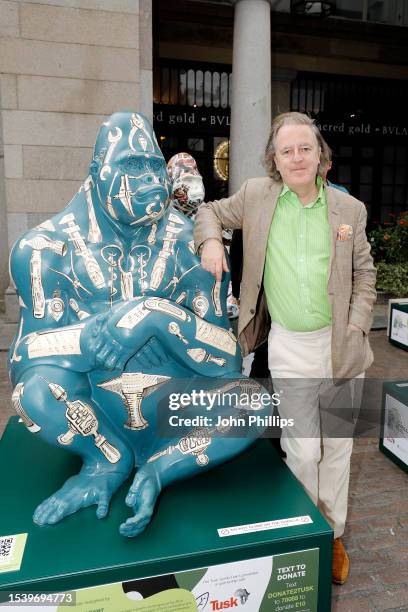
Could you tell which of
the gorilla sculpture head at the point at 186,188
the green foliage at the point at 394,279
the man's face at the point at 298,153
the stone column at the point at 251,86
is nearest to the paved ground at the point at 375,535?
the man's face at the point at 298,153

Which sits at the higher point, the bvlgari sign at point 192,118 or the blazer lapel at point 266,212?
the bvlgari sign at point 192,118

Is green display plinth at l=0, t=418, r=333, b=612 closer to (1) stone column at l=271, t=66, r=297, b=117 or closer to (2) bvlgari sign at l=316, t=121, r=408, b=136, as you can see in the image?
(1) stone column at l=271, t=66, r=297, b=117

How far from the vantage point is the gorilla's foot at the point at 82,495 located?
1864mm

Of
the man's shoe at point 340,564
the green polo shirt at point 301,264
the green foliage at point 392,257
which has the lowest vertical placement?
the man's shoe at point 340,564

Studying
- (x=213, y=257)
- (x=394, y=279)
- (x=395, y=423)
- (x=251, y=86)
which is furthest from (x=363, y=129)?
(x=213, y=257)

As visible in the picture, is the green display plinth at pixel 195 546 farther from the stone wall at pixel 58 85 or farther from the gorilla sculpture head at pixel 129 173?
the stone wall at pixel 58 85

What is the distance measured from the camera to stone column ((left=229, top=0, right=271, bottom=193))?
20.5 feet

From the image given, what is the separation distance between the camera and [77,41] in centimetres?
574

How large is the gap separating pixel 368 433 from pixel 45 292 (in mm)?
2576

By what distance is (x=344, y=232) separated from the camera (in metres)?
1.98

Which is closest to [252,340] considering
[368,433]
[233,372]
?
[233,372]

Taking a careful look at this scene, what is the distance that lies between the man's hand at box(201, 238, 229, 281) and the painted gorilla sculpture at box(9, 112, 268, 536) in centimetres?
7

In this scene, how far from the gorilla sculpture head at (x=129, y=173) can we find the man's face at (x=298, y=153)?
1.41ft

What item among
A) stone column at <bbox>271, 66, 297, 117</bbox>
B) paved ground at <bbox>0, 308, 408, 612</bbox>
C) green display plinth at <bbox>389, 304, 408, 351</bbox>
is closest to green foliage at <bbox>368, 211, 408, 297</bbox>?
green display plinth at <bbox>389, 304, 408, 351</bbox>
